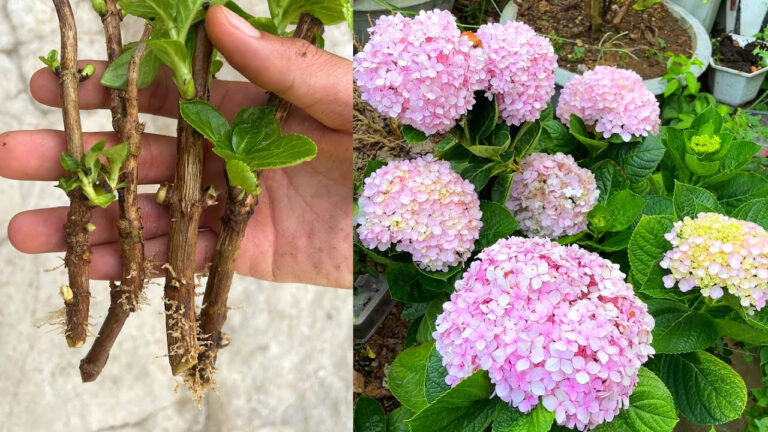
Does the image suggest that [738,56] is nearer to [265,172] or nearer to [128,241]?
[265,172]

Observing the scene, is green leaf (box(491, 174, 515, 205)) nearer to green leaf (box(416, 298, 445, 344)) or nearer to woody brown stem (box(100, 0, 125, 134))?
green leaf (box(416, 298, 445, 344))

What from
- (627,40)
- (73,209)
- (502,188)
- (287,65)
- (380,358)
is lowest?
(380,358)

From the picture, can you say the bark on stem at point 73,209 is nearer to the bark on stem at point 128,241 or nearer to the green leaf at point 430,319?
the bark on stem at point 128,241

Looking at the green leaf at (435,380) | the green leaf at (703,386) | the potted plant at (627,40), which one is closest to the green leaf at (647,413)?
the green leaf at (435,380)

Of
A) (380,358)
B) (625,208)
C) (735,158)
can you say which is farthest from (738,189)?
(380,358)

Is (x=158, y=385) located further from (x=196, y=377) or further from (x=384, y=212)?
(x=384, y=212)

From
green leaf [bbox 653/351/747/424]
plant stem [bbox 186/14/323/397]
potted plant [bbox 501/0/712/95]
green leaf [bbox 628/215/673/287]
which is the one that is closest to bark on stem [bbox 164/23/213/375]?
plant stem [bbox 186/14/323/397]
